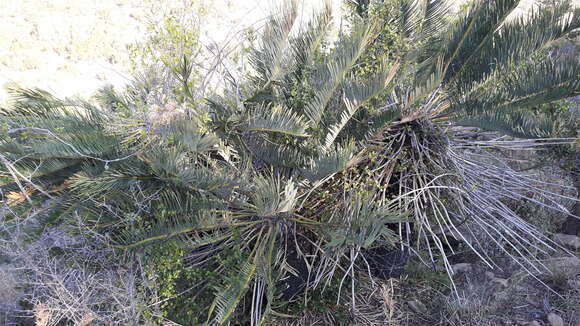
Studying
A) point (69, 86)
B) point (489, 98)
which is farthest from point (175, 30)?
point (69, 86)

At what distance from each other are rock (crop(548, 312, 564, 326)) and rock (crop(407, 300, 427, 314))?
0.95 m

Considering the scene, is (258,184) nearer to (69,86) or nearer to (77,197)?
(77,197)

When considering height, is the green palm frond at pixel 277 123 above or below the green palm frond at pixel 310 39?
below

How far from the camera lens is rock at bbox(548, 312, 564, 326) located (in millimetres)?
3900

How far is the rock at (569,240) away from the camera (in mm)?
4770

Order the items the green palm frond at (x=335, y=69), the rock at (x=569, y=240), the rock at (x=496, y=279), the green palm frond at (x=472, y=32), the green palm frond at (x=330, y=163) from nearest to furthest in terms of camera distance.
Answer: the green palm frond at (x=330, y=163)
the green palm frond at (x=335, y=69)
the green palm frond at (x=472, y=32)
the rock at (x=496, y=279)
the rock at (x=569, y=240)

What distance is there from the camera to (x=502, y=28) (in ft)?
12.2

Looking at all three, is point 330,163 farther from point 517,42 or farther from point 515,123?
point 517,42

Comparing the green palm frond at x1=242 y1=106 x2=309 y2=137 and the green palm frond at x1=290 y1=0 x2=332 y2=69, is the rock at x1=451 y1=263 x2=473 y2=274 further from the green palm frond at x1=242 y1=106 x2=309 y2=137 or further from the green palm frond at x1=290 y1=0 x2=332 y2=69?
the green palm frond at x1=290 y1=0 x2=332 y2=69

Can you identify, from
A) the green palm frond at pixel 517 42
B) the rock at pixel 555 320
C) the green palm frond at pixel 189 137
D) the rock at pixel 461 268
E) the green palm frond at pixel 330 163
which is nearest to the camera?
the green palm frond at pixel 189 137

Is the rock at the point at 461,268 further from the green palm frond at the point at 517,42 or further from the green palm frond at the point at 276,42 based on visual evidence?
the green palm frond at the point at 276,42

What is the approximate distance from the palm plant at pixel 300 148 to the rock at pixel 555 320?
611 millimetres

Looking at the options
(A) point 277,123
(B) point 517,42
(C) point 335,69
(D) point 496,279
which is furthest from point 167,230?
(D) point 496,279

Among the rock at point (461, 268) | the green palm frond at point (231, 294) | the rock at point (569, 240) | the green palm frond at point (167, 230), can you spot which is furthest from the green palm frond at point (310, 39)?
the rock at point (569, 240)
